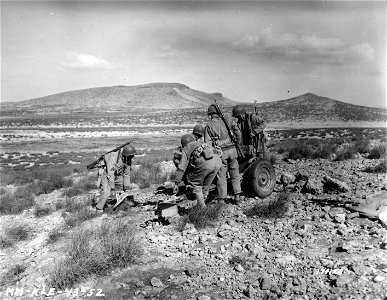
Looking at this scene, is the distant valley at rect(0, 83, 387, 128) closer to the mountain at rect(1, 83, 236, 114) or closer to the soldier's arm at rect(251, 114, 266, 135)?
the mountain at rect(1, 83, 236, 114)

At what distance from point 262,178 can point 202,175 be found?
72.9 inches

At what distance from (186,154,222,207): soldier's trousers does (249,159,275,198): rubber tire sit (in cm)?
106

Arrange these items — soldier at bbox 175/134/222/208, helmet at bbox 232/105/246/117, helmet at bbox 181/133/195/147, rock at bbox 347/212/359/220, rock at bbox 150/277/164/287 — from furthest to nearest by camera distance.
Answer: helmet at bbox 232/105/246/117 < helmet at bbox 181/133/195/147 < soldier at bbox 175/134/222/208 < rock at bbox 347/212/359/220 < rock at bbox 150/277/164/287

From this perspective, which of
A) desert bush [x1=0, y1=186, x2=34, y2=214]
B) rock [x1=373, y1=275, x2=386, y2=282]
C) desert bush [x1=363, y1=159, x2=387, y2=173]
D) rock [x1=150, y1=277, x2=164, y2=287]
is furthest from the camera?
desert bush [x1=0, y1=186, x2=34, y2=214]

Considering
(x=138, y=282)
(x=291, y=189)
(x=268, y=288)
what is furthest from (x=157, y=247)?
(x=291, y=189)

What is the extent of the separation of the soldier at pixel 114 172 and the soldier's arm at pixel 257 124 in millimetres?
3076

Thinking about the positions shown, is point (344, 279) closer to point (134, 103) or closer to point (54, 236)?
point (54, 236)

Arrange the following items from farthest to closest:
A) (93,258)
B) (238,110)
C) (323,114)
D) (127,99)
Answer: (127,99)
(323,114)
(238,110)
(93,258)

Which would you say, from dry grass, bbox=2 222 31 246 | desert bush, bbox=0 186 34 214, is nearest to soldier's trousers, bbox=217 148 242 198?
dry grass, bbox=2 222 31 246

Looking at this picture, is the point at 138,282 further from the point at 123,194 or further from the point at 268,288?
the point at 123,194

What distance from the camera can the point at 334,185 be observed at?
7.88 metres

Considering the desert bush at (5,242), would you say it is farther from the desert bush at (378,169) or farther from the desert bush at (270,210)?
the desert bush at (378,169)

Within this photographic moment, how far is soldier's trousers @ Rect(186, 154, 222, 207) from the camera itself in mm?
6992

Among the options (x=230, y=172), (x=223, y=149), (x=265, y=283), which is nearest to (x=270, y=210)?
(x=230, y=172)
